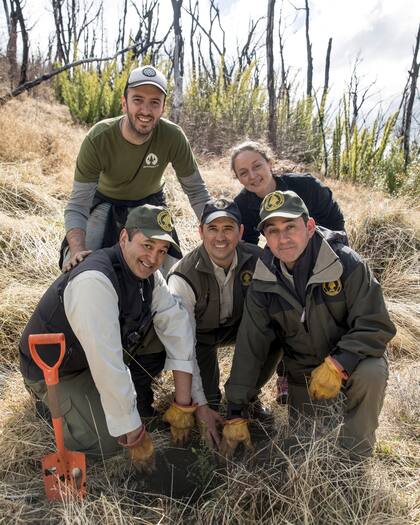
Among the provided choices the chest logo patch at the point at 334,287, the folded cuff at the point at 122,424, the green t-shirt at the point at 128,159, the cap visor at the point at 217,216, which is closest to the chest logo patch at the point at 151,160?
the green t-shirt at the point at 128,159

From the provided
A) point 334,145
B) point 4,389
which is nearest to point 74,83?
point 334,145

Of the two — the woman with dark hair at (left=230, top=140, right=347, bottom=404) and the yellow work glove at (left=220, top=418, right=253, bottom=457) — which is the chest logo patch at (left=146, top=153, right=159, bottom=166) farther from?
the yellow work glove at (left=220, top=418, right=253, bottom=457)

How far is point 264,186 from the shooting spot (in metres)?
3.18

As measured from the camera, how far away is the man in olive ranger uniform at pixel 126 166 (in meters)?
2.79

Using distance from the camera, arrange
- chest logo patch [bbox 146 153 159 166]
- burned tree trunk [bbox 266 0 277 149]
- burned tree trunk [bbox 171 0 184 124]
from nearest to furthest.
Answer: chest logo patch [bbox 146 153 159 166] → burned tree trunk [bbox 171 0 184 124] → burned tree trunk [bbox 266 0 277 149]

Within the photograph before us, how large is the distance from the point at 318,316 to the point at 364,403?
457mm

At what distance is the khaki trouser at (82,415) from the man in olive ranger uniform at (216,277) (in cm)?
67

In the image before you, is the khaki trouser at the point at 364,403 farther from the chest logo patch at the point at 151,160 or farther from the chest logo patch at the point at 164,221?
the chest logo patch at the point at 151,160

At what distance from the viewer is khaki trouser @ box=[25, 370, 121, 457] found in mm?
2355

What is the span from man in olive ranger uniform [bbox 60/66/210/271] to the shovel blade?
1046mm

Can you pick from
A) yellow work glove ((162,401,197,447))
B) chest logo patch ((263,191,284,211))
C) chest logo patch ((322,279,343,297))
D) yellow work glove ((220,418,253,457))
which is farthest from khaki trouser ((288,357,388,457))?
chest logo patch ((263,191,284,211))

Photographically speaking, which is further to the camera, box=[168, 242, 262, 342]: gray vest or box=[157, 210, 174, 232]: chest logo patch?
box=[168, 242, 262, 342]: gray vest

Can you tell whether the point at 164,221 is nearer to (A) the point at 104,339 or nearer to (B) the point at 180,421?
(A) the point at 104,339

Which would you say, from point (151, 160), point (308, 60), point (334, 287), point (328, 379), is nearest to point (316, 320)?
point (334, 287)
